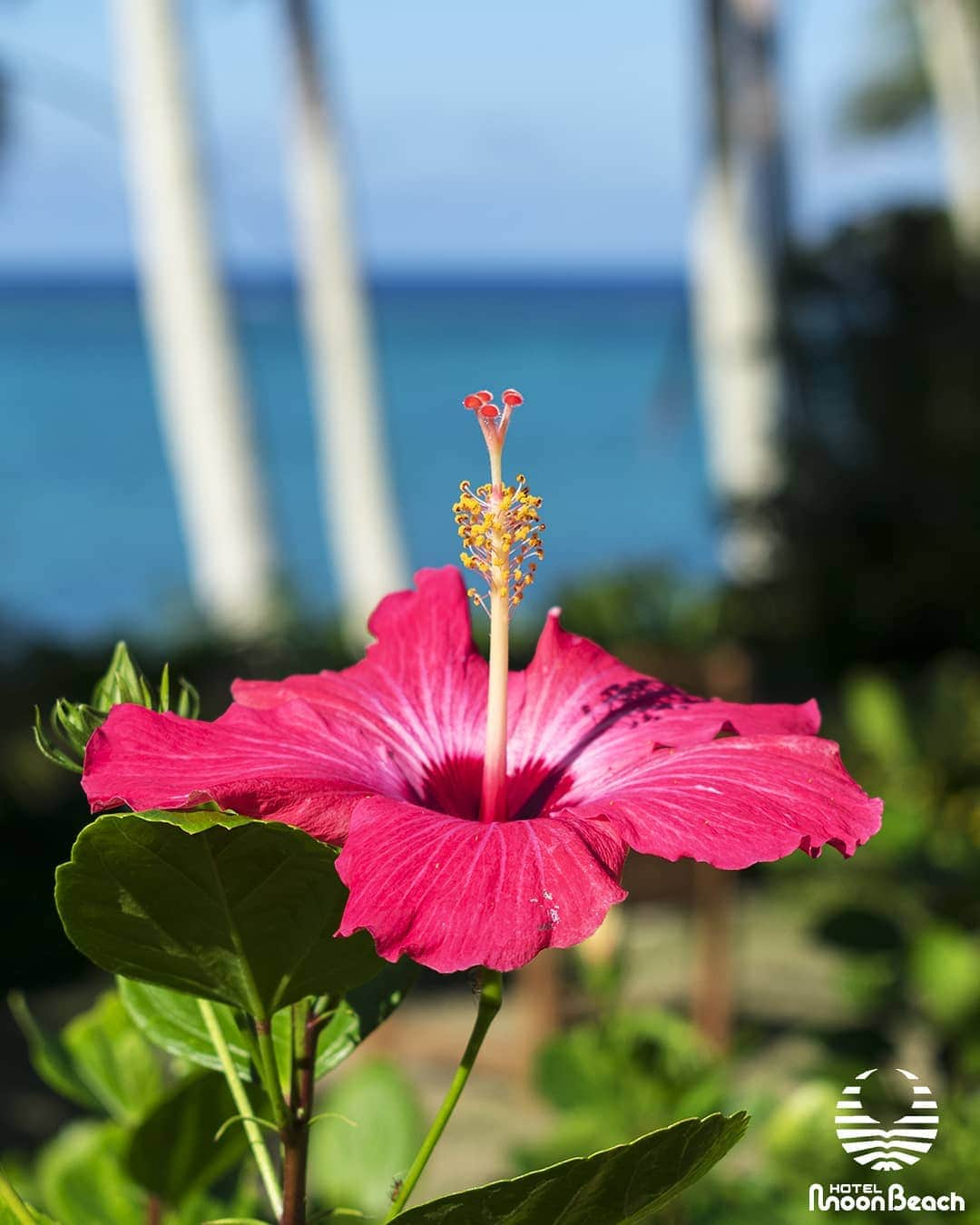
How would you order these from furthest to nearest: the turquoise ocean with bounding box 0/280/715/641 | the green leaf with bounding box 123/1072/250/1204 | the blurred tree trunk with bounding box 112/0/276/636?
1. the turquoise ocean with bounding box 0/280/715/641
2. the blurred tree trunk with bounding box 112/0/276/636
3. the green leaf with bounding box 123/1072/250/1204

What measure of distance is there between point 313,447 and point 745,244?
26804 millimetres

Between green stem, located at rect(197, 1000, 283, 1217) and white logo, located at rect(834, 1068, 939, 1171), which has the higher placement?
green stem, located at rect(197, 1000, 283, 1217)

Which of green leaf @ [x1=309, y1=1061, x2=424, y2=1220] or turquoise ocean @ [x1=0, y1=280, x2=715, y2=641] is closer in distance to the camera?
green leaf @ [x1=309, y1=1061, x2=424, y2=1220]

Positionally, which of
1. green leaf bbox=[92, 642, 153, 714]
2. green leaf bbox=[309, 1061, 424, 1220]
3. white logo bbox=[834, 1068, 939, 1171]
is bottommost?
white logo bbox=[834, 1068, 939, 1171]

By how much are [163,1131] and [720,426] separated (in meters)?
7.63

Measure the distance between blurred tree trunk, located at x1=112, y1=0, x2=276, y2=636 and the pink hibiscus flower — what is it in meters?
5.15

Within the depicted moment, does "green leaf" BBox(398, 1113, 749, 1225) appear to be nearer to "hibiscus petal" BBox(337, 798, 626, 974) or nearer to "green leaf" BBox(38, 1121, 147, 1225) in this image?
"hibiscus petal" BBox(337, 798, 626, 974)

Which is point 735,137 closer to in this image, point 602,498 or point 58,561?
point 58,561

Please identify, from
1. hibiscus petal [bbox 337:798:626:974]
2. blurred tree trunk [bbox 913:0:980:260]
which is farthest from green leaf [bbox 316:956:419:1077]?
blurred tree trunk [bbox 913:0:980:260]

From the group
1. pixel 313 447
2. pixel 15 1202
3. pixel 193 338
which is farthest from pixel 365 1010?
pixel 313 447

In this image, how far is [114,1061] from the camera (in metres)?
0.86

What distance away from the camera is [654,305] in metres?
68.1

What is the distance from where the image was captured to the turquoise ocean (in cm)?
962

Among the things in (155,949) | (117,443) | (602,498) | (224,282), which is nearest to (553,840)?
(155,949)
